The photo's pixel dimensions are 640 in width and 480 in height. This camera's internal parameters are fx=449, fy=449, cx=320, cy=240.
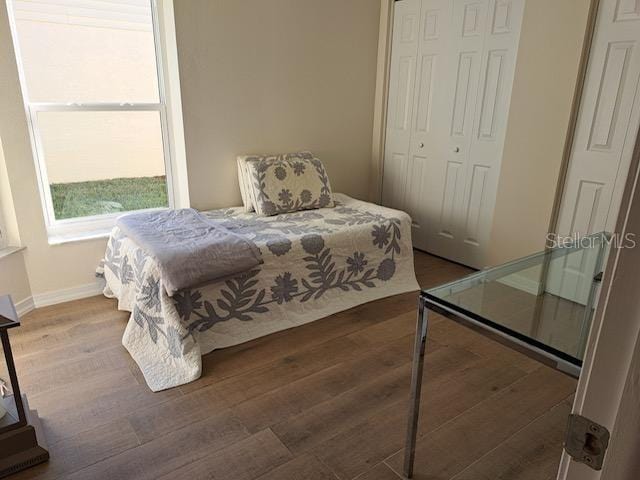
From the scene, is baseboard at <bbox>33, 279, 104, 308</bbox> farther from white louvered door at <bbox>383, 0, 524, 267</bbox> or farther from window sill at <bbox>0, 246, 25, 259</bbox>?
white louvered door at <bbox>383, 0, 524, 267</bbox>

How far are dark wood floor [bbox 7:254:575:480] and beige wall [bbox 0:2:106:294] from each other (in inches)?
13.4

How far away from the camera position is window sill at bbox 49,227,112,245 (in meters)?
2.81

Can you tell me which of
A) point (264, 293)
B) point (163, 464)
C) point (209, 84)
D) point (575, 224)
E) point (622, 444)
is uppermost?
point (209, 84)

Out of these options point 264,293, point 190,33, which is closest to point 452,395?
point 264,293

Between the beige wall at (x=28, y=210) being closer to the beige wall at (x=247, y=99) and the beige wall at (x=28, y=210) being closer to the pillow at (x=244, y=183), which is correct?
the beige wall at (x=247, y=99)

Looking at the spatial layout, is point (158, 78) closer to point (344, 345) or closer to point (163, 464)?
point (344, 345)

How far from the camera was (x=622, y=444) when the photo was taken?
0.49m

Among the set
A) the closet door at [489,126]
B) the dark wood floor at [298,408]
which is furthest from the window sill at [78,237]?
the closet door at [489,126]

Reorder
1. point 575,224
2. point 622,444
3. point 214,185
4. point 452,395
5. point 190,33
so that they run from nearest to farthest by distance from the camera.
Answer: point 622,444 < point 452,395 < point 575,224 < point 190,33 < point 214,185

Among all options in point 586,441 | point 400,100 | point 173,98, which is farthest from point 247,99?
point 586,441

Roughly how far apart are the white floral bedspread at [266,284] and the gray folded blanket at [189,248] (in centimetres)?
6

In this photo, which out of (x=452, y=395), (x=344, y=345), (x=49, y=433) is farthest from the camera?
(x=344, y=345)

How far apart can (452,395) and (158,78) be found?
271 centimetres

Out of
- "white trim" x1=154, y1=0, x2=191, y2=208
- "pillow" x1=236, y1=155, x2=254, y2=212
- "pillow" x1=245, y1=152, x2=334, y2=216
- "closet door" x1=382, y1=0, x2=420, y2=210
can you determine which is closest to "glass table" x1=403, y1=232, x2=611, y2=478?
"pillow" x1=245, y1=152, x2=334, y2=216
